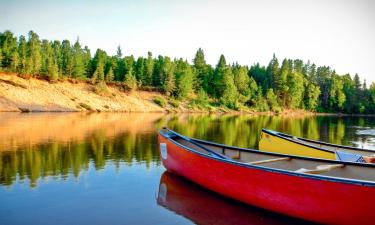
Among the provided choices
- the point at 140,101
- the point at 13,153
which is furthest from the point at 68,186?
the point at 140,101

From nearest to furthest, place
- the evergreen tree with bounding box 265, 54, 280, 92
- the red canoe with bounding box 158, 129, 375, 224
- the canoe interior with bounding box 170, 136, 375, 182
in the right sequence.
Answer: the red canoe with bounding box 158, 129, 375, 224 < the canoe interior with bounding box 170, 136, 375, 182 < the evergreen tree with bounding box 265, 54, 280, 92

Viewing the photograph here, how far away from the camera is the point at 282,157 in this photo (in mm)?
12406

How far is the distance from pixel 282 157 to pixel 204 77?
104 meters

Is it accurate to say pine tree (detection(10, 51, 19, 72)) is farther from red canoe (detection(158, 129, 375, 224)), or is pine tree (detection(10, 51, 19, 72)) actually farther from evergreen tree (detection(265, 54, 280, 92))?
evergreen tree (detection(265, 54, 280, 92))

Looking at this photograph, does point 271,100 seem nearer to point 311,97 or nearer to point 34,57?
point 311,97

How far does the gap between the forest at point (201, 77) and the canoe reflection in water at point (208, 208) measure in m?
77.1

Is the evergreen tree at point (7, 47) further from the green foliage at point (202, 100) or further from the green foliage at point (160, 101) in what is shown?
the green foliage at point (202, 100)

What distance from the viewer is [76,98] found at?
256ft

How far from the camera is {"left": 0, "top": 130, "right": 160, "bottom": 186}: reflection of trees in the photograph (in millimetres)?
14836

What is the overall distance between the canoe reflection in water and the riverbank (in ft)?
198

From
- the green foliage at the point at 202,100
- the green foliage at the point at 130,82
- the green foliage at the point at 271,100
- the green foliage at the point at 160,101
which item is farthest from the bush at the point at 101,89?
the green foliage at the point at 271,100

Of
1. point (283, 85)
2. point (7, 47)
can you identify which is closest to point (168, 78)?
point (7, 47)

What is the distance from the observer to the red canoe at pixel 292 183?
8.52m

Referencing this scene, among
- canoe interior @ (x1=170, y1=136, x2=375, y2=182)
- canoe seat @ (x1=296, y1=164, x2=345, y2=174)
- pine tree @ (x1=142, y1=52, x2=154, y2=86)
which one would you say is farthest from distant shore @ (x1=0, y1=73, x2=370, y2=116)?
canoe seat @ (x1=296, y1=164, x2=345, y2=174)
